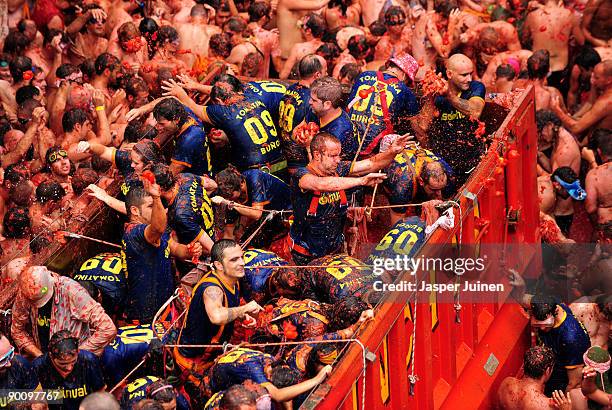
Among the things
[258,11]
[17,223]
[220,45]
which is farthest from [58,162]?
[258,11]

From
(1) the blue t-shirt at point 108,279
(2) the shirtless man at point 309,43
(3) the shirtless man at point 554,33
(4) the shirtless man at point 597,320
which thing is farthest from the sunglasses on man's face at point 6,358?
(3) the shirtless man at point 554,33

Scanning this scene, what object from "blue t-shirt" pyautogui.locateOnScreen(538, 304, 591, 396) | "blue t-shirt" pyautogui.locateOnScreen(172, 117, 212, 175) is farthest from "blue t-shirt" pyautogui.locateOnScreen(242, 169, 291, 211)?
"blue t-shirt" pyautogui.locateOnScreen(538, 304, 591, 396)

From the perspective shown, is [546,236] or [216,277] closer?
[216,277]

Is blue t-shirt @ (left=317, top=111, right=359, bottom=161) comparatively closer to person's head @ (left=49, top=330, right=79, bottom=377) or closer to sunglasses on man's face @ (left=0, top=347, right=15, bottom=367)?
person's head @ (left=49, top=330, right=79, bottom=377)

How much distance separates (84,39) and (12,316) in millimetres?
5759

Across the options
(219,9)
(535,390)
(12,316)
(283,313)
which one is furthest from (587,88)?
(12,316)

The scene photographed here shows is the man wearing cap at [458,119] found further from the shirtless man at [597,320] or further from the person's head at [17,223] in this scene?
the person's head at [17,223]

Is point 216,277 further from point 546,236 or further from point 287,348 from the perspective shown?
point 546,236

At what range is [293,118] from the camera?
1159 cm

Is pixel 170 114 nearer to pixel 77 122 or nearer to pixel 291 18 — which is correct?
pixel 77 122

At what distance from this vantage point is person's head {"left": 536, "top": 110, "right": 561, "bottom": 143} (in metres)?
13.0

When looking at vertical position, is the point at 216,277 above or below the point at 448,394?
above

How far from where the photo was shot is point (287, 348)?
9094 mm

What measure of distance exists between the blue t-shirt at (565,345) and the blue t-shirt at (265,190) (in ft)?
8.10
